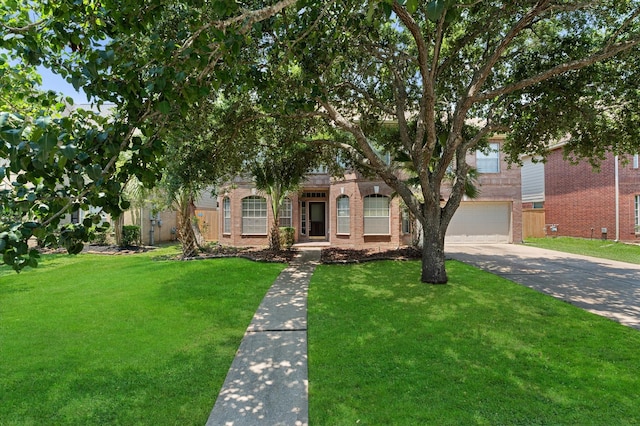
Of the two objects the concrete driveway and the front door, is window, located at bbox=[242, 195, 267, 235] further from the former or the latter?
the concrete driveway

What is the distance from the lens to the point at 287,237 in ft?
59.0

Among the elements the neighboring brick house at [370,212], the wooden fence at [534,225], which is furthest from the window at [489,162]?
the wooden fence at [534,225]

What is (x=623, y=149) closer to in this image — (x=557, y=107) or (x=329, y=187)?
(x=557, y=107)

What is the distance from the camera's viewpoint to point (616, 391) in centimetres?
356

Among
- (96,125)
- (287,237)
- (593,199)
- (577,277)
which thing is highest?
(593,199)

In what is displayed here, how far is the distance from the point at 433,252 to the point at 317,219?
1330 centimetres

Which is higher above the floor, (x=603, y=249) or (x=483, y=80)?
(x=483, y=80)

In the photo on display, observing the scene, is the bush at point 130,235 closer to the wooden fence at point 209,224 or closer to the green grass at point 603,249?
the wooden fence at point 209,224

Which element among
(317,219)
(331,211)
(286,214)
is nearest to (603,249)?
(331,211)

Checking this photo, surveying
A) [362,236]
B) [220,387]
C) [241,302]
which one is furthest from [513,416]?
[362,236]

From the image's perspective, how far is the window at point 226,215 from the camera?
19.6 m

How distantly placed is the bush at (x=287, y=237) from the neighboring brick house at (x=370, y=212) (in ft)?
4.42

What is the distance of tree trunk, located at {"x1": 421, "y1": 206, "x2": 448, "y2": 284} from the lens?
336 inches

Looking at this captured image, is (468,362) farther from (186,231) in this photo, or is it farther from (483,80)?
(186,231)
